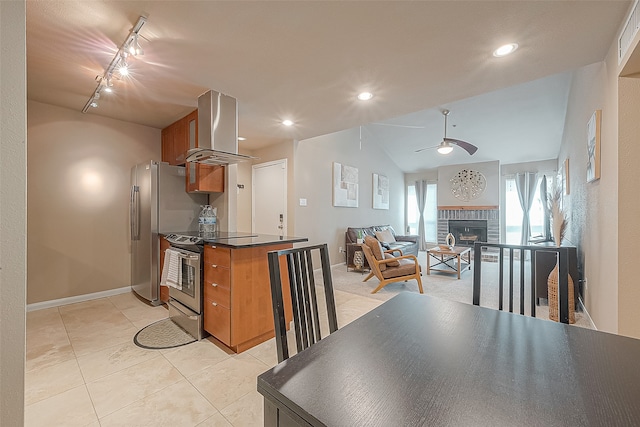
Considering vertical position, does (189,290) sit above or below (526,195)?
below

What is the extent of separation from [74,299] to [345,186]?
4.89 meters

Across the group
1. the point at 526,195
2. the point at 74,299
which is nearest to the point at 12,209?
the point at 74,299

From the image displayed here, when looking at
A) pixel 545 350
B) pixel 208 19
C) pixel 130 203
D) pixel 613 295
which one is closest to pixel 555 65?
pixel 613 295

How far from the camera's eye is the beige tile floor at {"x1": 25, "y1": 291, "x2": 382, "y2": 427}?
1583mm

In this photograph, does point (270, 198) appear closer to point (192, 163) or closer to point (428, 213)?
point (192, 163)

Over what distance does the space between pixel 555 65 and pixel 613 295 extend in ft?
6.15

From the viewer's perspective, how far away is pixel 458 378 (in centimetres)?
73

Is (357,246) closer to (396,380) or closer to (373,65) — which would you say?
(373,65)

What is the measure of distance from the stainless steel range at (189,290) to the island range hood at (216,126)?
96cm

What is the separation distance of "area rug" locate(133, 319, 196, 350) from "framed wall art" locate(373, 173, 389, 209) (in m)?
5.50

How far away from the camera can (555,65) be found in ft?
7.43

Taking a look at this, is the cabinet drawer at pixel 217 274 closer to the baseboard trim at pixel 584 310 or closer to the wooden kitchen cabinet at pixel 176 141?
the wooden kitchen cabinet at pixel 176 141

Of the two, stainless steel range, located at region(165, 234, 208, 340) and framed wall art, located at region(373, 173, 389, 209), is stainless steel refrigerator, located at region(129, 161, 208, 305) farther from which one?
framed wall art, located at region(373, 173, 389, 209)

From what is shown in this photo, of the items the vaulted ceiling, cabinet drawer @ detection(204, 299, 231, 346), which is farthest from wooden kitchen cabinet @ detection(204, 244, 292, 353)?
the vaulted ceiling
